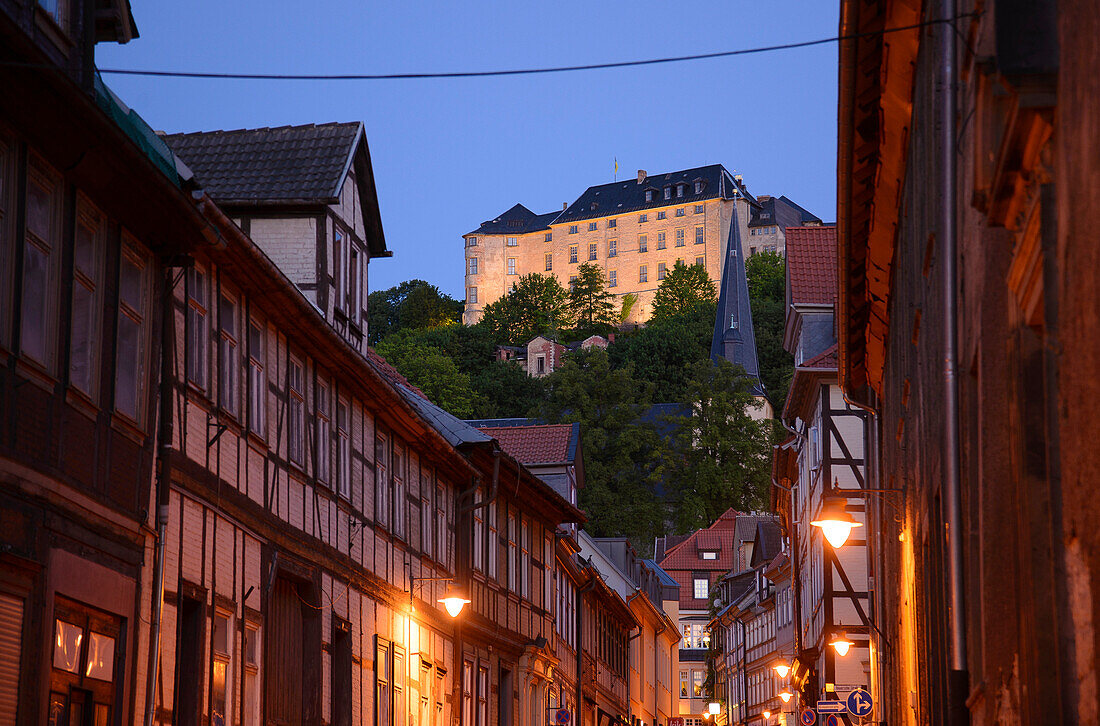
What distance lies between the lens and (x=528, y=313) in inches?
5768

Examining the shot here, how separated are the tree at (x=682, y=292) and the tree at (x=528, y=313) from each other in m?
9.30

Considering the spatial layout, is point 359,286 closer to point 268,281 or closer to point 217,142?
point 217,142

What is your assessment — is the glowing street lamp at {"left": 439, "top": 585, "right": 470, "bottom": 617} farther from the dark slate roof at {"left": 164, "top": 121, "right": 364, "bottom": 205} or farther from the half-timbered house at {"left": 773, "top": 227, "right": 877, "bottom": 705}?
the half-timbered house at {"left": 773, "top": 227, "right": 877, "bottom": 705}

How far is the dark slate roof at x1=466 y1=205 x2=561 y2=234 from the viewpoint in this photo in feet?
565

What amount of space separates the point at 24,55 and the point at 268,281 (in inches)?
237

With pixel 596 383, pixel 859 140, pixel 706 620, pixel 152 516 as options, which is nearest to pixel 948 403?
pixel 859 140

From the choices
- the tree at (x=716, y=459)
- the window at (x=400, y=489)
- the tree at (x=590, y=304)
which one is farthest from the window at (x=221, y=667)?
the tree at (x=590, y=304)

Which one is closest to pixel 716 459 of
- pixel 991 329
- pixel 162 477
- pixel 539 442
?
pixel 539 442

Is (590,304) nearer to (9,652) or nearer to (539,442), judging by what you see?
(539,442)

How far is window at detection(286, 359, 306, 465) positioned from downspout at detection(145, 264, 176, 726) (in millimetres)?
3717

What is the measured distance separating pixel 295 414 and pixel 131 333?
15.7ft

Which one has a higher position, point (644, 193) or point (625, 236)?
point (644, 193)

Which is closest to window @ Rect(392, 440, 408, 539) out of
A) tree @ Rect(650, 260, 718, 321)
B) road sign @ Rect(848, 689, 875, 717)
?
road sign @ Rect(848, 689, 875, 717)

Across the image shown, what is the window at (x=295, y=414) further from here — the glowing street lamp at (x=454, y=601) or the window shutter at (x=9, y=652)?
the window shutter at (x=9, y=652)
